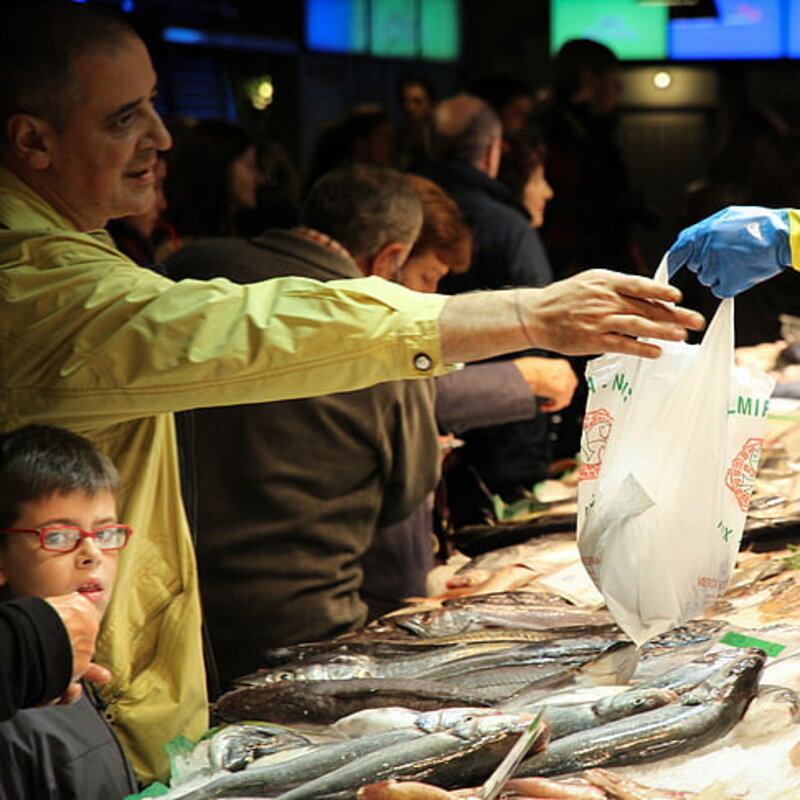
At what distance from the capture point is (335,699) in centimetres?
255

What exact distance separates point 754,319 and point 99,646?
4.24 m

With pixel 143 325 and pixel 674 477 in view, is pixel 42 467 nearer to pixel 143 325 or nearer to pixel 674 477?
pixel 143 325

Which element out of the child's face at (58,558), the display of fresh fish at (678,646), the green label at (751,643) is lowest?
the display of fresh fish at (678,646)

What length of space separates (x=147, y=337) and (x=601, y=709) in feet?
3.03

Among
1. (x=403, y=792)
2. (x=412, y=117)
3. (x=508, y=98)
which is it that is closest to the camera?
(x=403, y=792)

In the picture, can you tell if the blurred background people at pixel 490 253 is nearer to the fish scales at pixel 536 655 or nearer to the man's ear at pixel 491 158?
the man's ear at pixel 491 158

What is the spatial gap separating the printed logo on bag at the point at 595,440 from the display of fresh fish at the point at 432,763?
0.47 m

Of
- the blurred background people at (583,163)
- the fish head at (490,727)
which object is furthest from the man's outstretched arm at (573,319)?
the blurred background people at (583,163)

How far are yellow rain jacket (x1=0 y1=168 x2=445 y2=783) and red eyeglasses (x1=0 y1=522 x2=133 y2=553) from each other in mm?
192

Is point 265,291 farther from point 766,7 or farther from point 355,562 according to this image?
point 766,7

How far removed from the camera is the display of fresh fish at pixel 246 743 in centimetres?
233

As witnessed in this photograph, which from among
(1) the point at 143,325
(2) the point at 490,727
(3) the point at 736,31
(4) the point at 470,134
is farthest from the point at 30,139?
(3) the point at 736,31

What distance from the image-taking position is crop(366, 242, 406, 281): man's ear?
3.54m

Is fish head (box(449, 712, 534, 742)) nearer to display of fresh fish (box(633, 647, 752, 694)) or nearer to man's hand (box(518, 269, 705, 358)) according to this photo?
display of fresh fish (box(633, 647, 752, 694))
